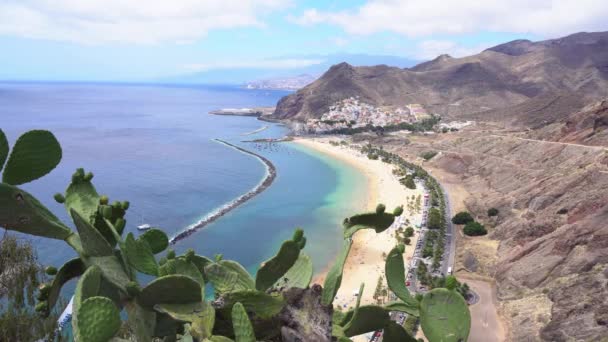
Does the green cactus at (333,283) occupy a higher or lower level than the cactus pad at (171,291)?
lower

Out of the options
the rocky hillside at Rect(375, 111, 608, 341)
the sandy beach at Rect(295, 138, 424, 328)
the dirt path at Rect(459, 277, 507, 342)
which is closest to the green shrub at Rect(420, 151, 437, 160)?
the sandy beach at Rect(295, 138, 424, 328)

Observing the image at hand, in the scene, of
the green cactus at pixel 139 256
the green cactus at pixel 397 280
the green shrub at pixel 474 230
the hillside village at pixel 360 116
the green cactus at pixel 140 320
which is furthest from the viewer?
the hillside village at pixel 360 116

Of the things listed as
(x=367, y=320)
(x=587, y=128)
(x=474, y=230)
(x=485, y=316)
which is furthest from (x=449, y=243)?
(x=367, y=320)

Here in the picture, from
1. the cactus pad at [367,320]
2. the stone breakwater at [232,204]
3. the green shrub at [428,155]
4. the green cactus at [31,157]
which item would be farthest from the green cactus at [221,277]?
the green shrub at [428,155]

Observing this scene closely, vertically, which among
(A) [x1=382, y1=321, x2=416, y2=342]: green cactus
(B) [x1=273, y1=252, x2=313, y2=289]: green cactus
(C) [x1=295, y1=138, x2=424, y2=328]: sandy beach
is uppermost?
(B) [x1=273, y1=252, x2=313, y2=289]: green cactus

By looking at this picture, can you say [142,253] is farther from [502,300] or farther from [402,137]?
[402,137]

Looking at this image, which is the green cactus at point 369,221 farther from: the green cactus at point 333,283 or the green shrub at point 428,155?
the green shrub at point 428,155

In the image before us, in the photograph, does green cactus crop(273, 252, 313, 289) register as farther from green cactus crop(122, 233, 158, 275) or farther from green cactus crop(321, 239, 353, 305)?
green cactus crop(122, 233, 158, 275)
